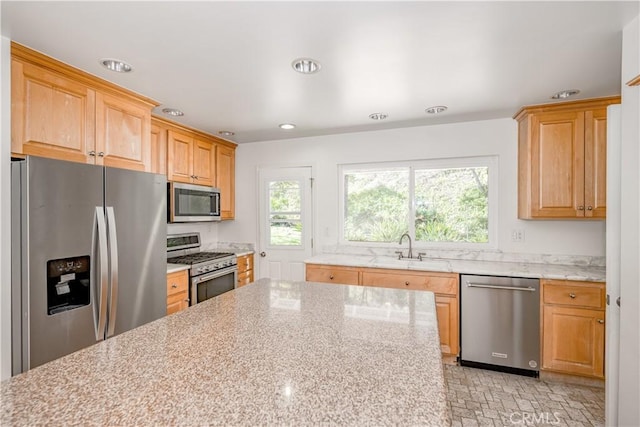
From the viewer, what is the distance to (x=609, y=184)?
1.80 m

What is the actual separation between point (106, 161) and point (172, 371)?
1.89 metres

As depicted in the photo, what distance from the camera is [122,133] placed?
2.39 meters

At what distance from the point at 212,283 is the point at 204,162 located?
139cm

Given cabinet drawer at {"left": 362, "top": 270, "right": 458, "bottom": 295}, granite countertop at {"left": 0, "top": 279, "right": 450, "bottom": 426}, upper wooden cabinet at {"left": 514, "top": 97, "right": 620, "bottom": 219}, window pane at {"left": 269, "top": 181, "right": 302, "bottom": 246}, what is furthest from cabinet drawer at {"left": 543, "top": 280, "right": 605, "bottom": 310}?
window pane at {"left": 269, "top": 181, "right": 302, "bottom": 246}

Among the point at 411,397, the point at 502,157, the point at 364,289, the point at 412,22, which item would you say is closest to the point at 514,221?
the point at 502,157

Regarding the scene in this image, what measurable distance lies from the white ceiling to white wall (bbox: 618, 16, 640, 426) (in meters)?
0.20

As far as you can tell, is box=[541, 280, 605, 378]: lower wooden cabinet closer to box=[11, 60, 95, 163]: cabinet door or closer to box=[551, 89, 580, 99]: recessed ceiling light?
box=[551, 89, 580, 99]: recessed ceiling light

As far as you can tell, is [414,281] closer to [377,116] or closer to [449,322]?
[449,322]

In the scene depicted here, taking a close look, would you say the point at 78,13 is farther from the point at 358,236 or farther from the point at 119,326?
the point at 358,236

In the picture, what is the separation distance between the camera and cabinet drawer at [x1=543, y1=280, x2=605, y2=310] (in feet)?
8.05

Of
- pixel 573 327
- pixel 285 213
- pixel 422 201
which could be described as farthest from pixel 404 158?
pixel 573 327

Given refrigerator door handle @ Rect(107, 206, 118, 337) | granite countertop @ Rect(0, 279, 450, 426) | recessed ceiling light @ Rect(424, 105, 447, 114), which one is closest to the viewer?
granite countertop @ Rect(0, 279, 450, 426)

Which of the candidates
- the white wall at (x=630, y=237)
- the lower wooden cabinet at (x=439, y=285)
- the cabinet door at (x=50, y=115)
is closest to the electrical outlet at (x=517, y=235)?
the lower wooden cabinet at (x=439, y=285)

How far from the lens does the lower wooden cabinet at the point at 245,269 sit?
386 cm
